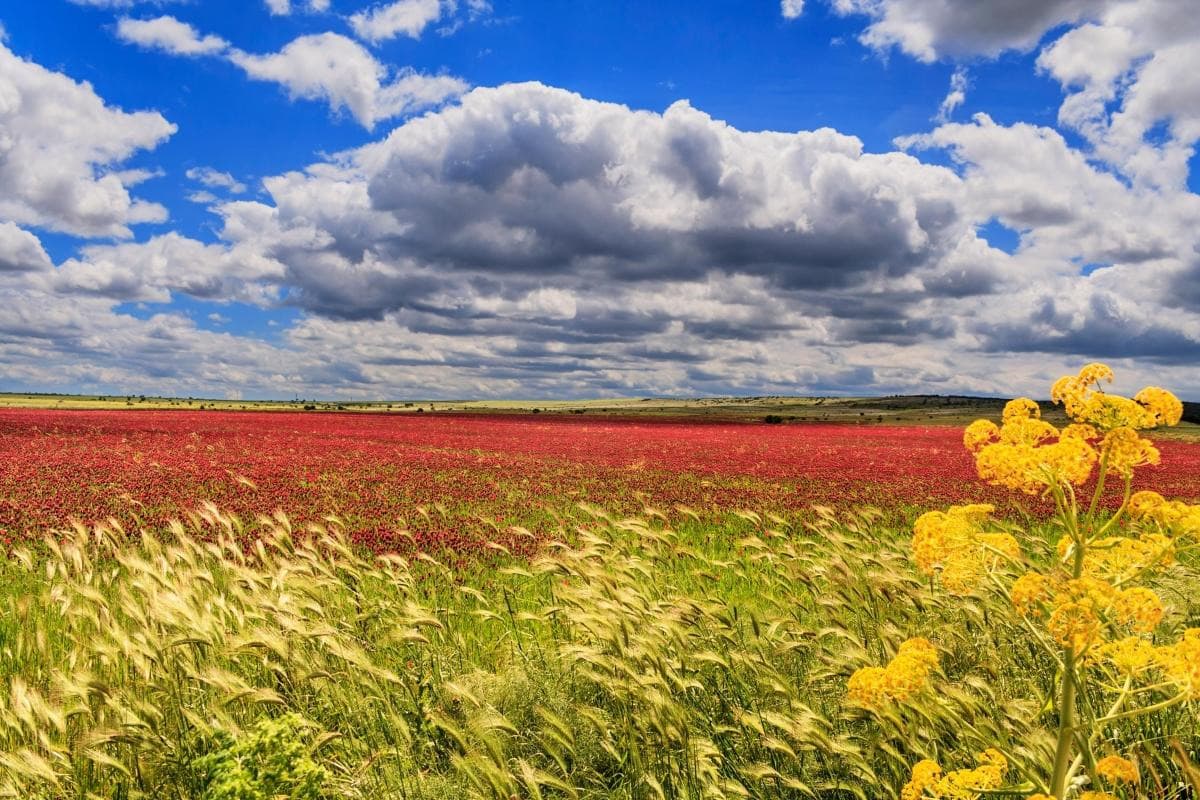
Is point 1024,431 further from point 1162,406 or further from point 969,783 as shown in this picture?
point 969,783

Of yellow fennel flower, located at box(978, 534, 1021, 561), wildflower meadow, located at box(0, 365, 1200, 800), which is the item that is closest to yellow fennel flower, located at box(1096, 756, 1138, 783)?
wildflower meadow, located at box(0, 365, 1200, 800)

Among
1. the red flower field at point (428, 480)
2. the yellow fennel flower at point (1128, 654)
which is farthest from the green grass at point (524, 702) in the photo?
the red flower field at point (428, 480)

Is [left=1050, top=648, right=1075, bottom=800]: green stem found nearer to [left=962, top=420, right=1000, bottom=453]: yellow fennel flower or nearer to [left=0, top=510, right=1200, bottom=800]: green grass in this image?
[left=0, top=510, right=1200, bottom=800]: green grass

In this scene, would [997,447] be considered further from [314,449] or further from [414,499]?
[314,449]

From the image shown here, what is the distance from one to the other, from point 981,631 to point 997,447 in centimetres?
344

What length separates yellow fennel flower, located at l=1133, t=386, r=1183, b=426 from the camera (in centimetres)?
229

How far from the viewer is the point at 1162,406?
2301mm

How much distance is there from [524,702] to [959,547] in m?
2.69

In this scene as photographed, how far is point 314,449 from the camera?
22578mm

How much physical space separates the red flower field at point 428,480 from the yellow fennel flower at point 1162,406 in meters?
7.76

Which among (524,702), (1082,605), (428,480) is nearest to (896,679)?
(1082,605)

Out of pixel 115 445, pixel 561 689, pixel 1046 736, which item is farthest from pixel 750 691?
pixel 115 445

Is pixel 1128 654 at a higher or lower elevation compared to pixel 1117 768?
higher

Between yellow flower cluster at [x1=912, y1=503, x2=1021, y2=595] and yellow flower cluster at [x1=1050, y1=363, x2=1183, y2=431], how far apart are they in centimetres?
44
